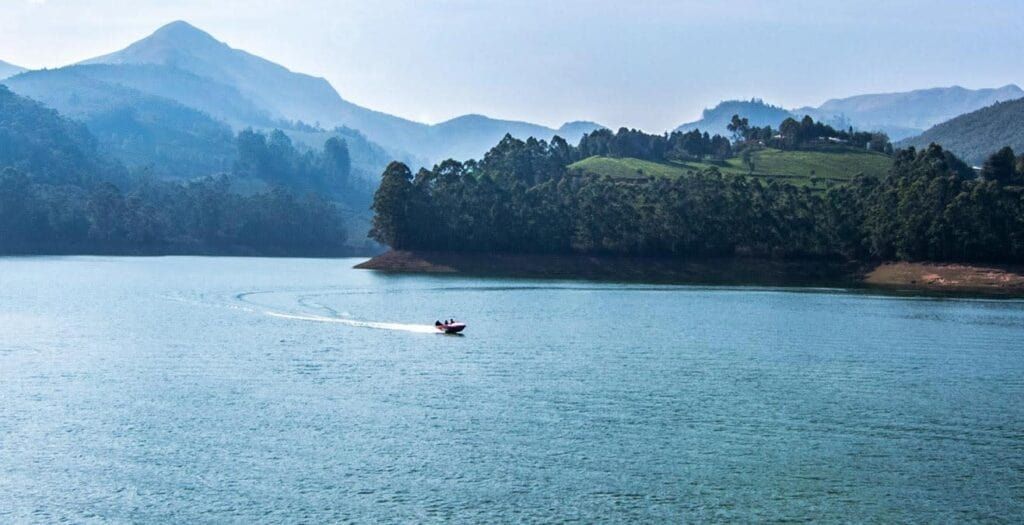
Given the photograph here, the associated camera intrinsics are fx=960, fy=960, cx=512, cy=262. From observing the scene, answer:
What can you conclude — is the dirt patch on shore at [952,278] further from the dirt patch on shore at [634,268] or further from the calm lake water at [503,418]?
the calm lake water at [503,418]

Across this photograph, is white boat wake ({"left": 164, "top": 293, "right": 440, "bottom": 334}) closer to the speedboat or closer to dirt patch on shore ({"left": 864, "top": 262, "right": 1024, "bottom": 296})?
the speedboat

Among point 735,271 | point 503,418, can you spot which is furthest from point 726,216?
point 503,418

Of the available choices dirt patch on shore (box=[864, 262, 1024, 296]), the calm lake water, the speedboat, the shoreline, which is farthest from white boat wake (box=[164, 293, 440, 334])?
dirt patch on shore (box=[864, 262, 1024, 296])

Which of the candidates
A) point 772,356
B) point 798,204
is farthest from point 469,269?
point 772,356

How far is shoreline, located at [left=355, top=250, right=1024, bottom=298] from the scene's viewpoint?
12481 centimetres

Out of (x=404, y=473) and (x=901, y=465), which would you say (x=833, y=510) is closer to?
(x=901, y=465)

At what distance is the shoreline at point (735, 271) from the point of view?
125 metres

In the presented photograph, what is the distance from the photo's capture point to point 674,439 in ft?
124

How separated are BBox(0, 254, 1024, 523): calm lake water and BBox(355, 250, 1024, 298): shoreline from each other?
47.4 metres

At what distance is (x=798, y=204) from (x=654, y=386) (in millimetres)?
114098

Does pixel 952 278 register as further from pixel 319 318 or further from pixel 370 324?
pixel 319 318

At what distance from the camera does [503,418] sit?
134 feet

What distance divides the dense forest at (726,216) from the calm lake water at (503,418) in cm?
5751

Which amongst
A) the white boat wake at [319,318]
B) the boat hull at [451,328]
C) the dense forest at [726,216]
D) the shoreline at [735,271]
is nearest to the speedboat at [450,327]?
the boat hull at [451,328]
